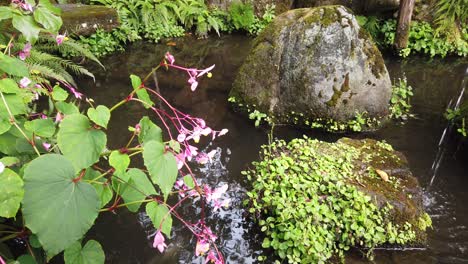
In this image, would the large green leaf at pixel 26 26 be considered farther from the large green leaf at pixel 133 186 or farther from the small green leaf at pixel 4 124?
the large green leaf at pixel 133 186

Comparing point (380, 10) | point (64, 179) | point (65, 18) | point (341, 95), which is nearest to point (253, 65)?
point (341, 95)

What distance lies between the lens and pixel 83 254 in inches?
74.0

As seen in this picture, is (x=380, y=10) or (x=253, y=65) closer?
(x=253, y=65)

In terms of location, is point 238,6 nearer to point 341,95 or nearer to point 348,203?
point 341,95

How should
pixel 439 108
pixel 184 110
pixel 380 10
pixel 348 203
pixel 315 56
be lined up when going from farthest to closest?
pixel 380 10 < pixel 439 108 < pixel 184 110 < pixel 315 56 < pixel 348 203

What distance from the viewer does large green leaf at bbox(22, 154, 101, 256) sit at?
4.61 feet

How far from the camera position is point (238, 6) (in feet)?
30.6

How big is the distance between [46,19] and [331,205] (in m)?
2.58

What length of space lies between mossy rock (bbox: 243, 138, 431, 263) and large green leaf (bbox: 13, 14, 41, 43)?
2216mm

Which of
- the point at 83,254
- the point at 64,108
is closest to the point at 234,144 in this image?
the point at 64,108

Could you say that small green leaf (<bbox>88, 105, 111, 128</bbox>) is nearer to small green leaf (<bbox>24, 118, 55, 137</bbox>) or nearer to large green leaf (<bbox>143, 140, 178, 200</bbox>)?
large green leaf (<bbox>143, 140, 178, 200</bbox>)

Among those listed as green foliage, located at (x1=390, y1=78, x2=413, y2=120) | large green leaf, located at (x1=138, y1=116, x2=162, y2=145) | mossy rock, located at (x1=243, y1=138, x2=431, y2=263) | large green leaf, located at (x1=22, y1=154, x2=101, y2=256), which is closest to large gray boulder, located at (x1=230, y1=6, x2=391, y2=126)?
green foliage, located at (x1=390, y1=78, x2=413, y2=120)

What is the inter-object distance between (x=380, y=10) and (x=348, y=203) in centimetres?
726

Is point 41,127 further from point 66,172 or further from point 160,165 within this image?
point 160,165
